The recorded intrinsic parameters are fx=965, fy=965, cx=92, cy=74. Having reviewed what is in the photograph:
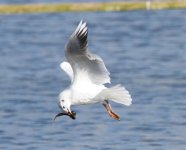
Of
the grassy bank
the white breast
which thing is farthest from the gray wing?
the grassy bank

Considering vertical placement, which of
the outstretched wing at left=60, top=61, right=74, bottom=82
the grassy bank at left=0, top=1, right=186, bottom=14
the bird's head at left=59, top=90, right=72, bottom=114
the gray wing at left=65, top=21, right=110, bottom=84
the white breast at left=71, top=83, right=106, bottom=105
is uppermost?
the grassy bank at left=0, top=1, right=186, bottom=14

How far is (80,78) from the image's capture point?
11.7m

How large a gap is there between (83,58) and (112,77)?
279 inches

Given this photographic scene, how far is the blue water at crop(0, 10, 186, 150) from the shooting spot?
13.8 meters

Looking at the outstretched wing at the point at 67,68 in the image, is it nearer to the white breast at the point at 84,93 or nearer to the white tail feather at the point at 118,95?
the white breast at the point at 84,93

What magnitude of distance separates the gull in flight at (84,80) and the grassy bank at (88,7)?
46.8 feet

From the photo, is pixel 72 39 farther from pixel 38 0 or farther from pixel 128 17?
pixel 38 0

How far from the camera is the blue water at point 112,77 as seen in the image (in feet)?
45.3

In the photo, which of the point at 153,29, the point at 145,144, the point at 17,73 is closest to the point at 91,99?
the point at 145,144

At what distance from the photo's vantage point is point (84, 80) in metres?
11.8

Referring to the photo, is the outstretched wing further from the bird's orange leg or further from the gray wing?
the bird's orange leg

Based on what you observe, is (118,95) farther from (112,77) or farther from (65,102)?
(112,77)

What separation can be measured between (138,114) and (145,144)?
6.38 feet

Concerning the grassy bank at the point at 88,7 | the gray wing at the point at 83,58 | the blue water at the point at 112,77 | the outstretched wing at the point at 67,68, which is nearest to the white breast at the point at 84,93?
the gray wing at the point at 83,58
